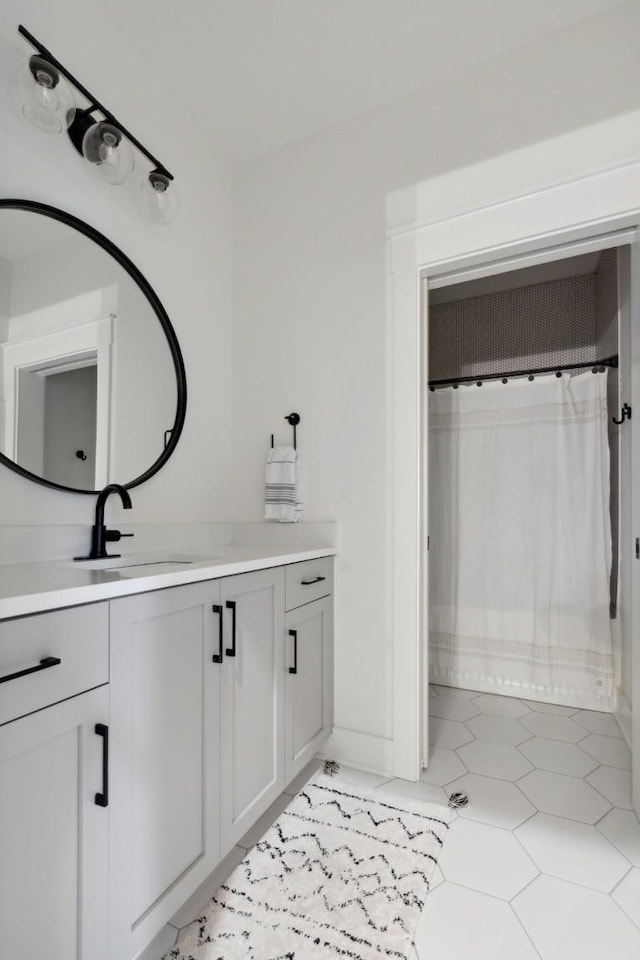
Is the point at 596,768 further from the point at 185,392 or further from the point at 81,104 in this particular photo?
the point at 81,104

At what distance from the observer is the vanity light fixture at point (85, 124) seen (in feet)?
4.50

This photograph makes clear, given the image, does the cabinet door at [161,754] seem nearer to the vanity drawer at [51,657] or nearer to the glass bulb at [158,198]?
the vanity drawer at [51,657]

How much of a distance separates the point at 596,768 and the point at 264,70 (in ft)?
10.2

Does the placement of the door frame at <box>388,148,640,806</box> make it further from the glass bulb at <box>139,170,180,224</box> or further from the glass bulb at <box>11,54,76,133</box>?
the glass bulb at <box>11,54,76,133</box>

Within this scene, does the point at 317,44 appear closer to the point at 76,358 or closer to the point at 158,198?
the point at 158,198

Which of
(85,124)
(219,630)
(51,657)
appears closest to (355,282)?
(85,124)

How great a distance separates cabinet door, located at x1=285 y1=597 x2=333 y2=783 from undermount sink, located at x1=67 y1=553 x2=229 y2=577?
414 millimetres

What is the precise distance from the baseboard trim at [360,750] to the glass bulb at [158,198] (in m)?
2.18

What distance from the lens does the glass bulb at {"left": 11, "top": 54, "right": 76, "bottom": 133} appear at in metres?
1.37

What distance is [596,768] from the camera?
2.00 meters

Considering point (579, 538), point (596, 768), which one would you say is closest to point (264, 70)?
point (579, 538)

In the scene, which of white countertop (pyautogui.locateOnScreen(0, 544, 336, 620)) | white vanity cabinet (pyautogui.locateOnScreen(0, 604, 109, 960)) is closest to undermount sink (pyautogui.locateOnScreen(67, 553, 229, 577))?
white countertop (pyautogui.locateOnScreen(0, 544, 336, 620))

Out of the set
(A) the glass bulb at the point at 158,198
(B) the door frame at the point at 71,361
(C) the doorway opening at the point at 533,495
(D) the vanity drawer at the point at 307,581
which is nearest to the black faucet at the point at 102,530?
(B) the door frame at the point at 71,361

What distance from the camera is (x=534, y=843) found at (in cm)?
155
